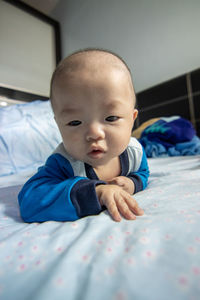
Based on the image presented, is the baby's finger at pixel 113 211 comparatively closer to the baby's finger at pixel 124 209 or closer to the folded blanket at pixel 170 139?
the baby's finger at pixel 124 209

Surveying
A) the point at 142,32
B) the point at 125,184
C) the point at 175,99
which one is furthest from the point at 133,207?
the point at 142,32

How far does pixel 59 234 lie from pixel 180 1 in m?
2.47

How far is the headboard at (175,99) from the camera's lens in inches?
72.6

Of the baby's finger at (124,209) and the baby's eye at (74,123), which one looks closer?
the baby's finger at (124,209)

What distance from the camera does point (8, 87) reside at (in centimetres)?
218

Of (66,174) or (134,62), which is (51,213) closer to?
(66,174)

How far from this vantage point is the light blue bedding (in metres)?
0.20

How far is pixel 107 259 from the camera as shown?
0.80ft

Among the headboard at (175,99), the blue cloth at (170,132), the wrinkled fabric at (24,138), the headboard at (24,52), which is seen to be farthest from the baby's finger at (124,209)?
the headboard at (24,52)

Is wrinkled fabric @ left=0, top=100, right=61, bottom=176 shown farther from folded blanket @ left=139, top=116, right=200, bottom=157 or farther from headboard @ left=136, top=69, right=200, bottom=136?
headboard @ left=136, top=69, right=200, bottom=136

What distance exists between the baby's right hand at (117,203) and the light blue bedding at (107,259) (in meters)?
0.02

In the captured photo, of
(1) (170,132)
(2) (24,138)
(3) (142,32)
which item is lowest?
(1) (170,132)

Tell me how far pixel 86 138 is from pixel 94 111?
7cm

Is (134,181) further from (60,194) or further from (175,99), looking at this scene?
(175,99)
